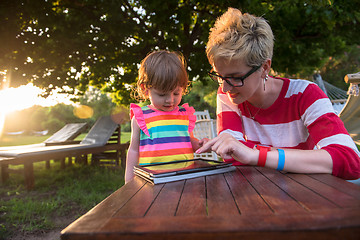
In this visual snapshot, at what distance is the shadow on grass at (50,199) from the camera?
310 cm

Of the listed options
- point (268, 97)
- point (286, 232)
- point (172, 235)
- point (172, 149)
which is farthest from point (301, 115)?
point (172, 235)

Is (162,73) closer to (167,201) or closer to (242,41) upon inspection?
(242,41)

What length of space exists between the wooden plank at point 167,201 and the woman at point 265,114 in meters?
0.31

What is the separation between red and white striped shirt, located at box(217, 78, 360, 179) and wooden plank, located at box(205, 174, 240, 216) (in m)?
0.54

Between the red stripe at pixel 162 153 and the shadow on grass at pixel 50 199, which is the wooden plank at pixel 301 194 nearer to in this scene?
the red stripe at pixel 162 153

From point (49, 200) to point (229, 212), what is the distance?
4.10 meters

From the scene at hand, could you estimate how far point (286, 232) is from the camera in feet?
1.85

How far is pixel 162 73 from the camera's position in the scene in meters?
1.77

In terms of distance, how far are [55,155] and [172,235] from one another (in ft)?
17.2

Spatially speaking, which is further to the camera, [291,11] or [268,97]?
[291,11]

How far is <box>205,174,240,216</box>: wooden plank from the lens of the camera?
69 cm

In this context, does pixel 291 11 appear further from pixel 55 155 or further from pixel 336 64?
pixel 336 64

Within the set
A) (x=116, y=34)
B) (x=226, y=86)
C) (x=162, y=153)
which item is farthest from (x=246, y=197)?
(x=116, y=34)

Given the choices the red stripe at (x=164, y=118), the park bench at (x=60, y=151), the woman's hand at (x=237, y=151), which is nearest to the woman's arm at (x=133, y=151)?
the red stripe at (x=164, y=118)
